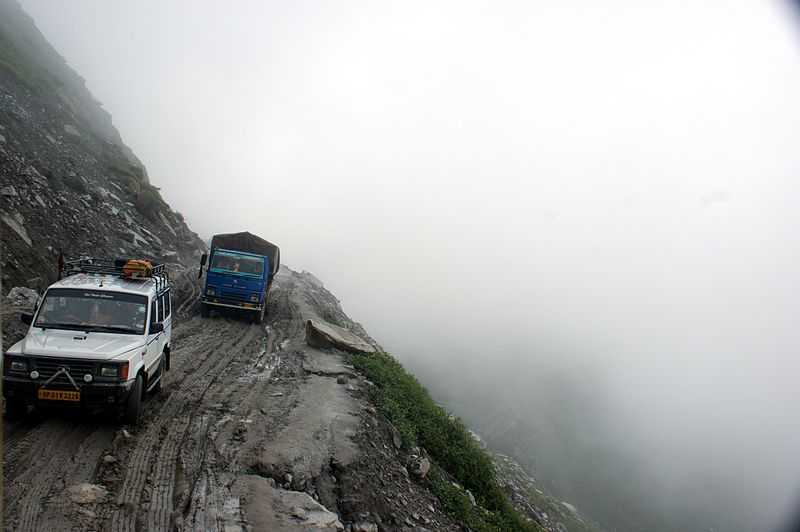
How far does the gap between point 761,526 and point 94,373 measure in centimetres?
13381

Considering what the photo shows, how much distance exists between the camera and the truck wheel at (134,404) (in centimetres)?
751

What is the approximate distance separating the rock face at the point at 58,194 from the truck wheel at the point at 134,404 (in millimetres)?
9721

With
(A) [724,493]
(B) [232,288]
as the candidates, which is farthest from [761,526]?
(B) [232,288]

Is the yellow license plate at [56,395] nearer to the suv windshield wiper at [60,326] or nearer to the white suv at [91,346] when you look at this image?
the white suv at [91,346]

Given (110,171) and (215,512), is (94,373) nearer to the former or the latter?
(215,512)

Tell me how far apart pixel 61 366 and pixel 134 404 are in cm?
124

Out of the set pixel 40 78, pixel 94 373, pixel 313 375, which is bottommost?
pixel 313 375

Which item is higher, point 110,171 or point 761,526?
point 110,171

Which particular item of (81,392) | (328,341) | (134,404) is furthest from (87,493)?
(328,341)

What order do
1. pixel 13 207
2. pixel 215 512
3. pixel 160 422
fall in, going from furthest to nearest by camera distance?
pixel 13 207
pixel 160 422
pixel 215 512

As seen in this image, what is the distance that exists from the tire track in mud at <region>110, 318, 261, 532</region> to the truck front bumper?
2.93 ft

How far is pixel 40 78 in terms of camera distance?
1447 inches

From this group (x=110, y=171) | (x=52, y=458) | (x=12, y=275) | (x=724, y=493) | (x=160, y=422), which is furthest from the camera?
(x=724, y=493)

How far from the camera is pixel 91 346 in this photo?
24.0 feet
